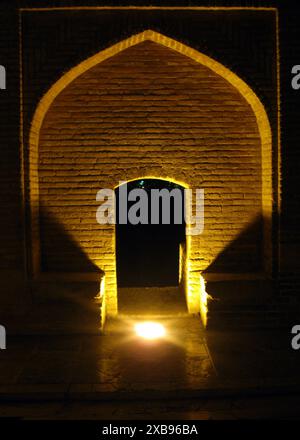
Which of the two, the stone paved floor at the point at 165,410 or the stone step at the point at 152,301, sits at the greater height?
the stone step at the point at 152,301

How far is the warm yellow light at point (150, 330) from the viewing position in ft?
20.5

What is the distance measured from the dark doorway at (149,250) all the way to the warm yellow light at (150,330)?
1396 millimetres

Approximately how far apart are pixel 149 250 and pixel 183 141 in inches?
237

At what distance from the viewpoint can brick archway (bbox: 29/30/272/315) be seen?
6219 mm

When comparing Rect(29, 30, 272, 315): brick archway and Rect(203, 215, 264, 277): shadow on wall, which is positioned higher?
Rect(29, 30, 272, 315): brick archway

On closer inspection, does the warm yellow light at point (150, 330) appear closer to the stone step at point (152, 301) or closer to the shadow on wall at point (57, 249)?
the stone step at point (152, 301)

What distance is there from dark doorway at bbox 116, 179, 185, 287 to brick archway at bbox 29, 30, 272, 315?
2.02 ft

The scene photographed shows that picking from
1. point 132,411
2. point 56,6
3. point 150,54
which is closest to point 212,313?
point 132,411

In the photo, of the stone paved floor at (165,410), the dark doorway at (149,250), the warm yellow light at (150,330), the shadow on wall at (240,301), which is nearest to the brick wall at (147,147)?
the shadow on wall at (240,301)

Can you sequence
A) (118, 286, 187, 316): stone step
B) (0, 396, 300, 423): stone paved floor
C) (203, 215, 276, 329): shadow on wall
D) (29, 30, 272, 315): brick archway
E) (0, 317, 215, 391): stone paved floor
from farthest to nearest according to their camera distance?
(118, 286, 187, 316): stone step, (203, 215, 276, 329): shadow on wall, (29, 30, 272, 315): brick archway, (0, 317, 215, 391): stone paved floor, (0, 396, 300, 423): stone paved floor

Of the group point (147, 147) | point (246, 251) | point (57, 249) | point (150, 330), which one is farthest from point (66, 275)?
point (246, 251)

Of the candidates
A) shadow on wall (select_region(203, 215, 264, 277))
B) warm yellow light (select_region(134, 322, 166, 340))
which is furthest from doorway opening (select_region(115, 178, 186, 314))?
shadow on wall (select_region(203, 215, 264, 277))

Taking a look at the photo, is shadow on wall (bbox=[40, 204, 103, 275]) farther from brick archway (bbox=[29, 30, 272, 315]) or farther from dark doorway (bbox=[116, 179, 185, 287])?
dark doorway (bbox=[116, 179, 185, 287])
